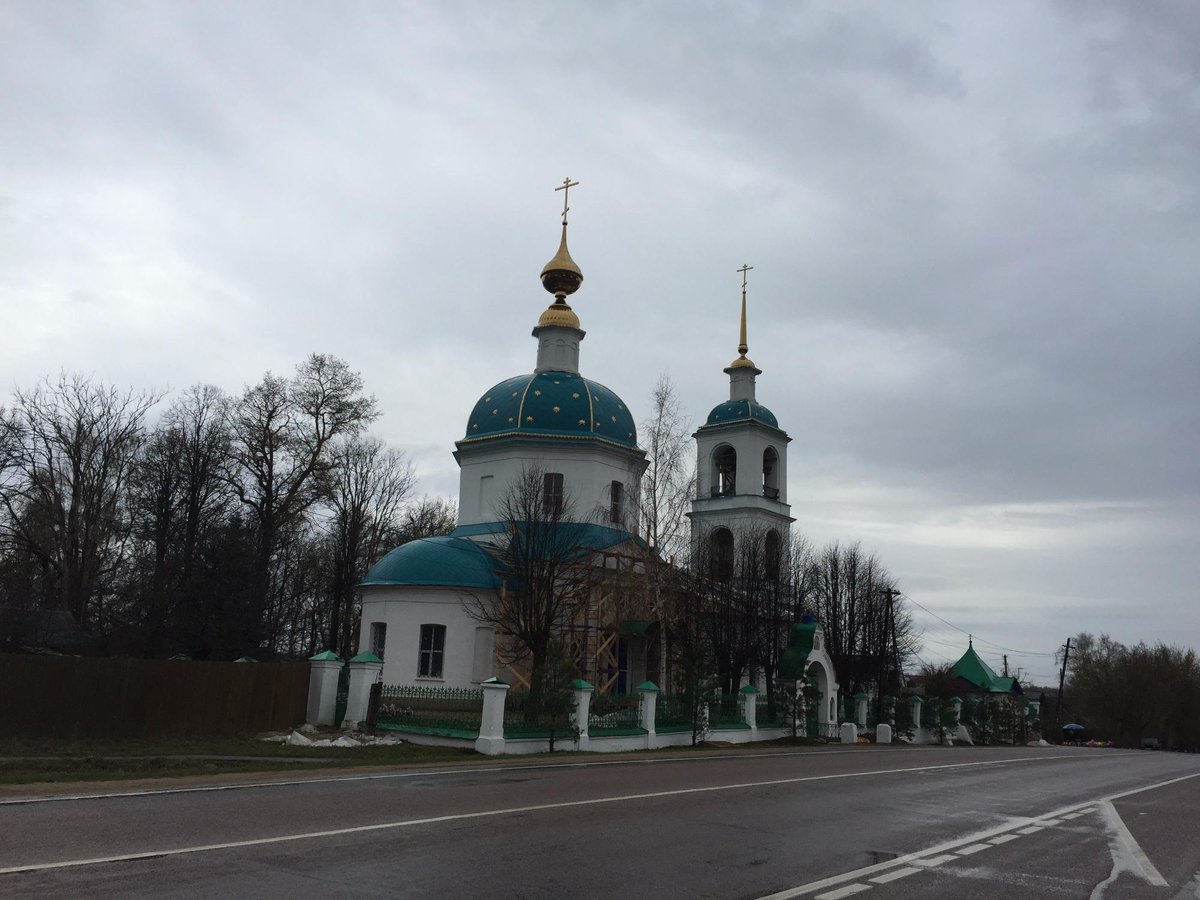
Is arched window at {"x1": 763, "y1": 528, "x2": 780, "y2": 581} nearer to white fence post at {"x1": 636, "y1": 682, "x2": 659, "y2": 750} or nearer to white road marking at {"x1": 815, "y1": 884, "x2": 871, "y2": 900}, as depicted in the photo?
white fence post at {"x1": 636, "y1": 682, "x2": 659, "y2": 750}

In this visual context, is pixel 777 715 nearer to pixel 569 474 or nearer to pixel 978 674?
pixel 569 474

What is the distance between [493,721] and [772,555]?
19062 millimetres

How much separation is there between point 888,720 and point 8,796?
33.8 meters

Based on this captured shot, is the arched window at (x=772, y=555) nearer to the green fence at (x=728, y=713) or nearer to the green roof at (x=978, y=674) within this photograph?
the green fence at (x=728, y=713)

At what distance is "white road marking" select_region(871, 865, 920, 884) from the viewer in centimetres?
726

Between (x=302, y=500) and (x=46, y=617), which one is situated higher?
(x=302, y=500)

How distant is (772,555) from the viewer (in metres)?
36.8

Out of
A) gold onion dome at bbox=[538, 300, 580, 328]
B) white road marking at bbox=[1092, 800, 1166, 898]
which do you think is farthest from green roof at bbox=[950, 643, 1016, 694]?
white road marking at bbox=[1092, 800, 1166, 898]

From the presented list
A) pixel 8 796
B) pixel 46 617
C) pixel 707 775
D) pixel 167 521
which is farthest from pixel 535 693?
pixel 167 521

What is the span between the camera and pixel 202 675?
68.8 feet

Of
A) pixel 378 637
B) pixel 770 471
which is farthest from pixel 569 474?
pixel 770 471

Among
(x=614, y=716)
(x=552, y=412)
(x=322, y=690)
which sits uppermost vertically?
(x=552, y=412)

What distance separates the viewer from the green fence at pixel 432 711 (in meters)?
20.8

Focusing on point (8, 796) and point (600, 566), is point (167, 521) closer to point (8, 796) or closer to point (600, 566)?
point (600, 566)
